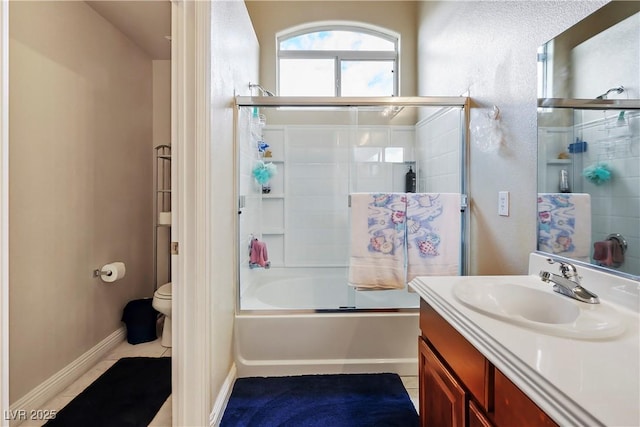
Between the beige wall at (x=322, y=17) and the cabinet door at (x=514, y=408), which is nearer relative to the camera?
the cabinet door at (x=514, y=408)

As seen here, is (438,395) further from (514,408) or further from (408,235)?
(408,235)

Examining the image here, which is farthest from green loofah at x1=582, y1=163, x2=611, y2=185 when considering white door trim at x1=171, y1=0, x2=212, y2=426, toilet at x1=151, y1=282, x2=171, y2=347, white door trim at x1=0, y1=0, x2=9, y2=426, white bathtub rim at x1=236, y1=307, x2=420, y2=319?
toilet at x1=151, y1=282, x2=171, y2=347

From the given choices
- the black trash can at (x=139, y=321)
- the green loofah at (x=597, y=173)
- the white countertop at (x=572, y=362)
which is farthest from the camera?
the black trash can at (x=139, y=321)

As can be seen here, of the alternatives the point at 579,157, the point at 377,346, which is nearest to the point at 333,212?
the point at 377,346

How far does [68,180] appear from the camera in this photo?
1772 millimetres

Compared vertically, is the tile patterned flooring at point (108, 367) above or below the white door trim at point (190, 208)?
below

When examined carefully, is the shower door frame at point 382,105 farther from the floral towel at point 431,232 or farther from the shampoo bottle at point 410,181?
the shampoo bottle at point 410,181

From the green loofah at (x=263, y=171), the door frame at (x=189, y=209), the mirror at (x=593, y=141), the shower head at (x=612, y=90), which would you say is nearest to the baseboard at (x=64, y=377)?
the door frame at (x=189, y=209)

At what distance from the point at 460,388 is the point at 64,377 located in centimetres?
212

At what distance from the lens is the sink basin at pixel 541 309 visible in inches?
27.7

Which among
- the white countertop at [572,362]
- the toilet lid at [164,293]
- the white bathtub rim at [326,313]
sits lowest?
the white bathtub rim at [326,313]

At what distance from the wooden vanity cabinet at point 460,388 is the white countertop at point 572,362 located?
0.05 m

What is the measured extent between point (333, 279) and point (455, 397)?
1.50 m

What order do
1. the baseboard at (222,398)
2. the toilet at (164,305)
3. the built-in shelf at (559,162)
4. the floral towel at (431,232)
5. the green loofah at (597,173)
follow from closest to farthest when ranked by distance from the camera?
1. the green loofah at (597,173)
2. the built-in shelf at (559,162)
3. the baseboard at (222,398)
4. the floral towel at (431,232)
5. the toilet at (164,305)
